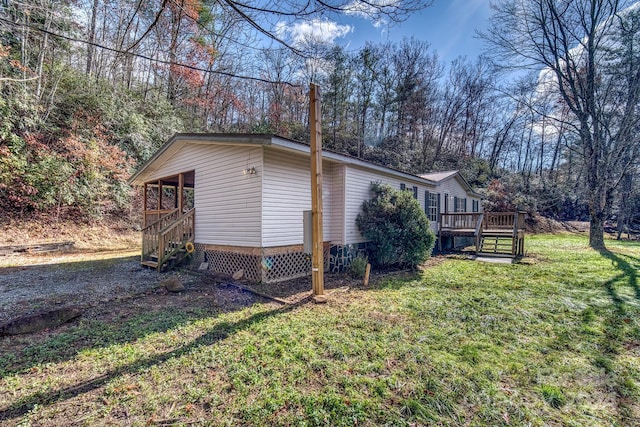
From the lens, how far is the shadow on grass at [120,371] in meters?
2.31

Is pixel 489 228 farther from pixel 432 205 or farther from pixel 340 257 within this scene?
pixel 340 257

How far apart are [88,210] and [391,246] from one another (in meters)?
13.2

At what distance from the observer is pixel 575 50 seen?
1261 cm

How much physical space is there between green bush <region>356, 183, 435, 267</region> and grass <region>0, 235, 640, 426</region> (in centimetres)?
305

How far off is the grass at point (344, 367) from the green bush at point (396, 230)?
3054 mm

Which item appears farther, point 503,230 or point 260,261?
point 503,230

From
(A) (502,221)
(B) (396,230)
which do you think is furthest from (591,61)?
(B) (396,230)

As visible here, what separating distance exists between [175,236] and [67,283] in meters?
2.56

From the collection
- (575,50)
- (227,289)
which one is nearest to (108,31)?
(227,289)

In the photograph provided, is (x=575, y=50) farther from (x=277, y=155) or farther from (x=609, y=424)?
(x=609, y=424)

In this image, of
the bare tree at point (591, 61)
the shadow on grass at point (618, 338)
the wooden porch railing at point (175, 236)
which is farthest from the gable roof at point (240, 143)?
the bare tree at point (591, 61)

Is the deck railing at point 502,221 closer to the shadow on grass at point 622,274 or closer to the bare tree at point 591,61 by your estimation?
the shadow on grass at point 622,274

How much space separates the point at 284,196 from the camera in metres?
6.95

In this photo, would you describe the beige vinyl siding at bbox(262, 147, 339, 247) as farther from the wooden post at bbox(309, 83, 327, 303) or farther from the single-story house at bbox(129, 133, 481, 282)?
the wooden post at bbox(309, 83, 327, 303)
